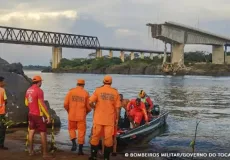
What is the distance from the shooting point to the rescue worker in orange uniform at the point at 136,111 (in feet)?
46.4

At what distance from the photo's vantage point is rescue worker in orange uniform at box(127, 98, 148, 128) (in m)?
14.1

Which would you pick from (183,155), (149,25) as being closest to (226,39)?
(149,25)

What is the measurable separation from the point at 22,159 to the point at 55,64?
158647 millimetres

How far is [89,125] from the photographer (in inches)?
767

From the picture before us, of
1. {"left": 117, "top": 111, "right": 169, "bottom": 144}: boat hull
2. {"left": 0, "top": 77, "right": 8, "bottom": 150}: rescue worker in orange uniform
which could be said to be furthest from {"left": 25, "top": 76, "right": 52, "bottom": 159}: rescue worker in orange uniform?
{"left": 117, "top": 111, "right": 169, "bottom": 144}: boat hull

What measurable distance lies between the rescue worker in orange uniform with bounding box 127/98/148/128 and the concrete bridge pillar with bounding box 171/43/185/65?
111 metres

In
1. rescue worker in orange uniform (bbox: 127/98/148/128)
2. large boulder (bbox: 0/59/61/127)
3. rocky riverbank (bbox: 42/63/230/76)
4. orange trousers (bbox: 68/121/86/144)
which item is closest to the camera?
orange trousers (bbox: 68/121/86/144)

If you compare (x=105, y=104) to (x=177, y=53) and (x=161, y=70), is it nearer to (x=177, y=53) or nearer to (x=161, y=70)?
(x=177, y=53)

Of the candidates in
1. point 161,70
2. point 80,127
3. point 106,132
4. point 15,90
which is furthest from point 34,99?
point 161,70

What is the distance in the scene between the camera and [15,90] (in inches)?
607

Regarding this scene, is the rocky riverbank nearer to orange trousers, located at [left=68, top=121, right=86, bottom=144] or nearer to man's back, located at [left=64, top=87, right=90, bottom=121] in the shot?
orange trousers, located at [left=68, top=121, right=86, bottom=144]

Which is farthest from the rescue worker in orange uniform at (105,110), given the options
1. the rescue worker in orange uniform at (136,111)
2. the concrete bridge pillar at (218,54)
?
the concrete bridge pillar at (218,54)

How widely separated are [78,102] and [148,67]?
13223 centimetres

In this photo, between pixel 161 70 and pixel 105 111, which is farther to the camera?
pixel 161 70
